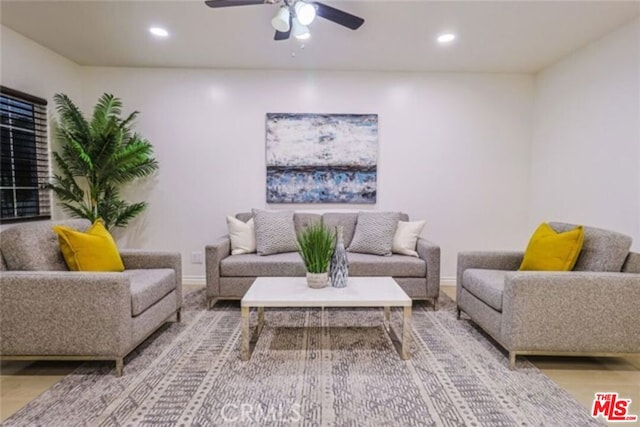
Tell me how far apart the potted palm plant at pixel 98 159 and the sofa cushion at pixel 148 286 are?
4.54ft

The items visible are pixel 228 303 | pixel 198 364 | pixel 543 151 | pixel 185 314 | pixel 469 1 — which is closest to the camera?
pixel 198 364

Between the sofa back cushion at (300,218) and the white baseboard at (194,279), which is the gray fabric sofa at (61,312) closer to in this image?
the sofa back cushion at (300,218)

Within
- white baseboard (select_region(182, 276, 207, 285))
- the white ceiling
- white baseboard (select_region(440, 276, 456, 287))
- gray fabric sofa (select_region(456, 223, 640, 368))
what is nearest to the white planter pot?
gray fabric sofa (select_region(456, 223, 640, 368))

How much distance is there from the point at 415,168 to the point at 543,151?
1.41 meters

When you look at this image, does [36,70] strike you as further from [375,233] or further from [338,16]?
[375,233]

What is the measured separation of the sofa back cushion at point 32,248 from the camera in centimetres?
225

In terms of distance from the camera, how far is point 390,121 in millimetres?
4246

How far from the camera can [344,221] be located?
Result: 12.9 feet

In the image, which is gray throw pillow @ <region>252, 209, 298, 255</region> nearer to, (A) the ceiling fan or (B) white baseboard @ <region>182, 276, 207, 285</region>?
(B) white baseboard @ <region>182, 276, 207, 285</region>

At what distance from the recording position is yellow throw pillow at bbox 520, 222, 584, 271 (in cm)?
251

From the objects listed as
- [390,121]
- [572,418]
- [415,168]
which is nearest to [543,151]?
[415,168]

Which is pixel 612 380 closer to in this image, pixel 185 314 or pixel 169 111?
pixel 185 314

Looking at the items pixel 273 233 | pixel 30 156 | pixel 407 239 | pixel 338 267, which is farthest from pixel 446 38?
pixel 30 156

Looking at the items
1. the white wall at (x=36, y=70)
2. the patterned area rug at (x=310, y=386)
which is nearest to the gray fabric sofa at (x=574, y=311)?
the patterned area rug at (x=310, y=386)
